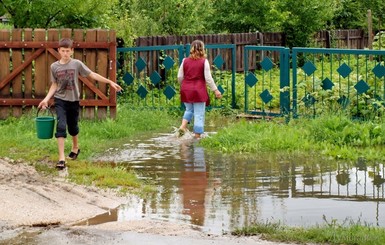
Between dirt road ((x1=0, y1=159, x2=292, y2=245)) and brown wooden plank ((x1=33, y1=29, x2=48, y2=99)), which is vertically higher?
brown wooden plank ((x1=33, y1=29, x2=48, y2=99))

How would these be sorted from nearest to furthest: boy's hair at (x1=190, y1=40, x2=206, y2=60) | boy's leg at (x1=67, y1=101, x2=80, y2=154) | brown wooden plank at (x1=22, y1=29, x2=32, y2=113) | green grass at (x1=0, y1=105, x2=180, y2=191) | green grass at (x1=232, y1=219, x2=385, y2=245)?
green grass at (x1=232, y1=219, x2=385, y2=245) → green grass at (x1=0, y1=105, x2=180, y2=191) → boy's leg at (x1=67, y1=101, x2=80, y2=154) → boy's hair at (x1=190, y1=40, x2=206, y2=60) → brown wooden plank at (x1=22, y1=29, x2=32, y2=113)

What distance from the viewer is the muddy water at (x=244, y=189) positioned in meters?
9.98

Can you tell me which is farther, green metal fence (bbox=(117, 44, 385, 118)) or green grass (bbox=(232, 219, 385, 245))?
green metal fence (bbox=(117, 44, 385, 118))

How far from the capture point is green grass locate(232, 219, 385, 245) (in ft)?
28.4

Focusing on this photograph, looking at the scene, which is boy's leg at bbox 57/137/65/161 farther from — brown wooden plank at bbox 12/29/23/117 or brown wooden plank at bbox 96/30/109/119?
brown wooden plank at bbox 12/29/23/117

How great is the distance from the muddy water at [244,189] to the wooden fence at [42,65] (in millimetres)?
2492

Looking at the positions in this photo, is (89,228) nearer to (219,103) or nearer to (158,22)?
(219,103)

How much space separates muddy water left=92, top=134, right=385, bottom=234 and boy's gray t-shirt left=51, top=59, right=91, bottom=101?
3.85ft

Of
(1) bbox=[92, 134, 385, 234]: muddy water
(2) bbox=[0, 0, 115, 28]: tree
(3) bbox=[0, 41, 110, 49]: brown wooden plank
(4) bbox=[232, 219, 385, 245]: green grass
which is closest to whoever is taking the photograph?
(4) bbox=[232, 219, 385, 245]: green grass

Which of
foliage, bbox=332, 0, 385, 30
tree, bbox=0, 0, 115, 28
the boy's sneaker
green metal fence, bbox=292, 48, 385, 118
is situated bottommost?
the boy's sneaker

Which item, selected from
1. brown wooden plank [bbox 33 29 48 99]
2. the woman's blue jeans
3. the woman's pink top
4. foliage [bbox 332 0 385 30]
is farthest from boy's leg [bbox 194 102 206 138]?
foliage [bbox 332 0 385 30]

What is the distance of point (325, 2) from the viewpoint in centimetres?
3177

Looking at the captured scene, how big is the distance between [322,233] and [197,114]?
288 inches

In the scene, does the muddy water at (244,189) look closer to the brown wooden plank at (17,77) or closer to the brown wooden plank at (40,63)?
the brown wooden plank at (40,63)
